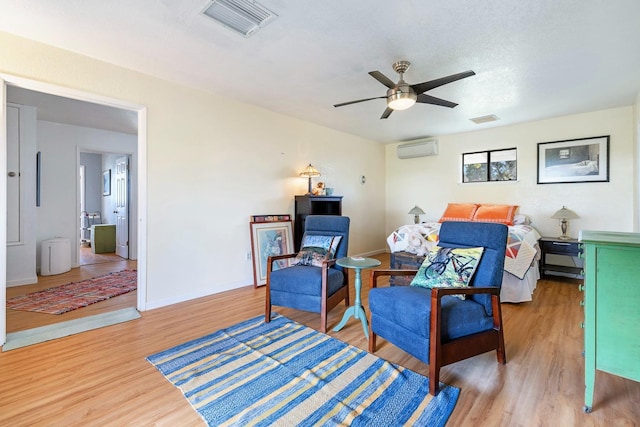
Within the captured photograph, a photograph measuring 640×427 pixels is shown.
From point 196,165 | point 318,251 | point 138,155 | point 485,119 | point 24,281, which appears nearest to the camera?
point 318,251

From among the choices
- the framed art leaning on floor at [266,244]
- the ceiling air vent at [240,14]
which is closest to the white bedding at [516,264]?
the framed art leaning on floor at [266,244]

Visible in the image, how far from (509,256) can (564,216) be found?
5.60 feet

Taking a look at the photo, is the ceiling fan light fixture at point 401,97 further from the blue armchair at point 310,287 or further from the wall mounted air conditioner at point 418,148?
the wall mounted air conditioner at point 418,148

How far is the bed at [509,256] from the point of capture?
10.6 ft

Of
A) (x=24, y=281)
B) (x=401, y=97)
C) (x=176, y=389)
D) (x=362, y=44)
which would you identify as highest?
(x=362, y=44)

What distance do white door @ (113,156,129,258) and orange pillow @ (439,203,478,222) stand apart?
6.18m

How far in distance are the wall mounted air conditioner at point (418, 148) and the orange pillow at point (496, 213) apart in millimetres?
1489

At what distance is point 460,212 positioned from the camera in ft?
16.6

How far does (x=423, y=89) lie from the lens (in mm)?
2557

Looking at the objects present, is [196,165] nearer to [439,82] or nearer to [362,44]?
[362,44]

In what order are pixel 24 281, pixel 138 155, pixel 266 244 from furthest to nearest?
pixel 266 244, pixel 24 281, pixel 138 155

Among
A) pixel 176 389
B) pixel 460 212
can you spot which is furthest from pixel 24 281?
pixel 460 212

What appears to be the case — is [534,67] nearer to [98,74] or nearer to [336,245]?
[336,245]

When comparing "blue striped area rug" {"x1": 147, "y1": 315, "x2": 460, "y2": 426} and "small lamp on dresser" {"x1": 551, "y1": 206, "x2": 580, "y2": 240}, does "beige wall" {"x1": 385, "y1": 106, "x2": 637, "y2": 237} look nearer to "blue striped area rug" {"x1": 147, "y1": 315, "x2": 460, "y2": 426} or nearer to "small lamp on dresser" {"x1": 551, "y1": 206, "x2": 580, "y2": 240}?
"small lamp on dresser" {"x1": 551, "y1": 206, "x2": 580, "y2": 240}
